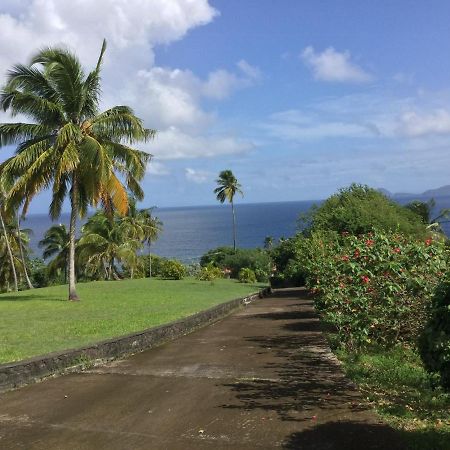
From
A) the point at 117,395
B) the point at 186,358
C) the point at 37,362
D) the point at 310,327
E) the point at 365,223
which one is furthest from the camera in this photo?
the point at 365,223

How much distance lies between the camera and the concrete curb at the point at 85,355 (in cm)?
717

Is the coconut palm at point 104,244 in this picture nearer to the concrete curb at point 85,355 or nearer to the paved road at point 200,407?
the concrete curb at point 85,355

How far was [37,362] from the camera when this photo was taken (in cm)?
754

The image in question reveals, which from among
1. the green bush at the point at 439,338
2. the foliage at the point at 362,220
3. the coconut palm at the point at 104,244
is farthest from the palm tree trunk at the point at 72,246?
the coconut palm at the point at 104,244

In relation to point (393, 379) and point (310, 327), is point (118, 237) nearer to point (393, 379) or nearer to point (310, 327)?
point (310, 327)

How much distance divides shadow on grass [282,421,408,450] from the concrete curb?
13.8ft

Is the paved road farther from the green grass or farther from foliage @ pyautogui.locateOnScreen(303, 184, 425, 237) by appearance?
foliage @ pyautogui.locateOnScreen(303, 184, 425, 237)

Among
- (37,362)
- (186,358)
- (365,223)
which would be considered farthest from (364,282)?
(365,223)

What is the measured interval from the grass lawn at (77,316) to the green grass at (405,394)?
16.7 ft

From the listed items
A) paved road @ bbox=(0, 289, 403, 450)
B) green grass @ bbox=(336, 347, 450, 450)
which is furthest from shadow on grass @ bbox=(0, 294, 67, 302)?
green grass @ bbox=(336, 347, 450, 450)

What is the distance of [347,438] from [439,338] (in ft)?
5.13

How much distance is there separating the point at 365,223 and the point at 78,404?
1513 cm

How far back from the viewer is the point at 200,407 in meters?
5.98

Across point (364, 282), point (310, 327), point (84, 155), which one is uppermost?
point (84, 155)
